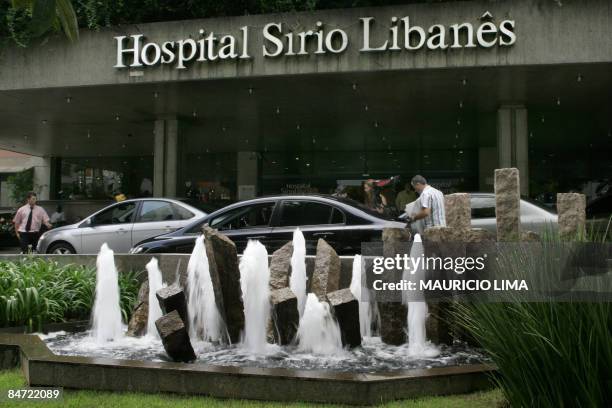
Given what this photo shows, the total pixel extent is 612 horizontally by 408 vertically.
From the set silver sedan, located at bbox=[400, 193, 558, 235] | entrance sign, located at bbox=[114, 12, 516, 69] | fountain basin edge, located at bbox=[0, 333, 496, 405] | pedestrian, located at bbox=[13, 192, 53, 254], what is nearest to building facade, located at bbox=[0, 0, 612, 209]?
entrance sign, located at bbox=[114, 12, 516, 69]

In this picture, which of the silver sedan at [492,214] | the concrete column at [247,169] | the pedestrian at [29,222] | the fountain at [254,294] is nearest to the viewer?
the fountain at [254,294]

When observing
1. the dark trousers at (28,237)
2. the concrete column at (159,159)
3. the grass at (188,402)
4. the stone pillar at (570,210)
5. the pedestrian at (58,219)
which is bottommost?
the grass at (188,402)

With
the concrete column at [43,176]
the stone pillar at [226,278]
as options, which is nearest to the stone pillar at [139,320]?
the stone pillar at [226,278]

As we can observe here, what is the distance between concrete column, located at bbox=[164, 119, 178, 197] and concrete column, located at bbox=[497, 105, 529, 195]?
381 inches

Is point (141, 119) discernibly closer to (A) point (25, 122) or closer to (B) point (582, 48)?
(A) point (25, 122)

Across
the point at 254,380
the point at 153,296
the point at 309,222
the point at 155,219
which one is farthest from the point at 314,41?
the point at 254,380

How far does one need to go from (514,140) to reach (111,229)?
10.9 metres

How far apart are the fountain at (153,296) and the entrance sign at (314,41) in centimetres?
712

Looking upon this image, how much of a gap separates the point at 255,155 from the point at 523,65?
1572 centimetres

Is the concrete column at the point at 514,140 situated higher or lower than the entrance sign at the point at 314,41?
lower

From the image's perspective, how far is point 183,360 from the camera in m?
4.25

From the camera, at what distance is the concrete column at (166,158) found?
1642cm

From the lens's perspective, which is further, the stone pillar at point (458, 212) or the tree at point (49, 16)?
the stone pillar at point (458, 212)

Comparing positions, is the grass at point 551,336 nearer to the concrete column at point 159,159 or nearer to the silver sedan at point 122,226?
the silver sedan at point 122,226
